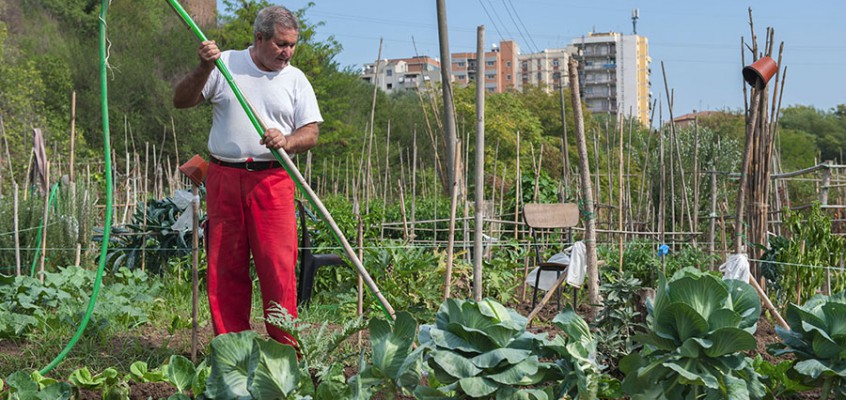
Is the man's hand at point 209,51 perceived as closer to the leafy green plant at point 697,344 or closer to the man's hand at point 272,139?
the man's hand at point 272,139

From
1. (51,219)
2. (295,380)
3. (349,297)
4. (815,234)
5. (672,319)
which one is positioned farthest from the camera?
(51,219)

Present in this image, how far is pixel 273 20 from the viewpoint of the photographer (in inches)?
125

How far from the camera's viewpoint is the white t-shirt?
3.29 m

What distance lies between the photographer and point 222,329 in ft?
11.3

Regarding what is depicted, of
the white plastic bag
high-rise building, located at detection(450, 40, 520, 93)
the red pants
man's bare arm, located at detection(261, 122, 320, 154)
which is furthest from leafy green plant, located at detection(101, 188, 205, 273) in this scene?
high-rise building, located at detection(450, 40, 520, 93)

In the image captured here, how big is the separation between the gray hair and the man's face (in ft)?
0.04

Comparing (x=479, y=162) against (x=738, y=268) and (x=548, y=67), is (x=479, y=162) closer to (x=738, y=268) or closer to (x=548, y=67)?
(x=738, y=268)

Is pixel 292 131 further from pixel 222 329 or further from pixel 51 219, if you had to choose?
pixel 51 219

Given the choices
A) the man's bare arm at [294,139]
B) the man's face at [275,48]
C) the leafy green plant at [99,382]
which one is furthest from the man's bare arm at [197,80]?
the leafy green plant at [99,382]

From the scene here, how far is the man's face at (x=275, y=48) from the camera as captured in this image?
321cm

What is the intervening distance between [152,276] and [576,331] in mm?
4379

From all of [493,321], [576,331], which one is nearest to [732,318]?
[576,331]

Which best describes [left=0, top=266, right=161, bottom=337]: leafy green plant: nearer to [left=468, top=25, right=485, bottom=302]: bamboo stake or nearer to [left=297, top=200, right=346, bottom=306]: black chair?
[left=297, top=200, right=346, bottom=306]: black chair

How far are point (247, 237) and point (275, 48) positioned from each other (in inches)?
30.3
